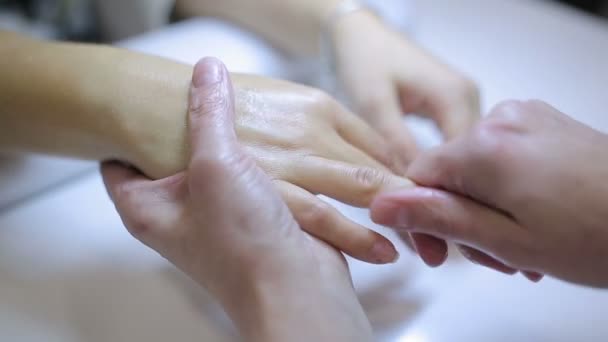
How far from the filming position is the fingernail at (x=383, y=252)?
0.46 m

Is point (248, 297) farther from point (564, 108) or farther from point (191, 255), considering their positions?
point (564, 108)

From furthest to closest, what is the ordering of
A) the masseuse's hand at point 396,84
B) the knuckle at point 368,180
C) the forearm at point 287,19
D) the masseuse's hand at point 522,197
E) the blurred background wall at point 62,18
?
the blurred background wall at point 62,18
the forearm at point 287,19
the masseuse's hand at point 396,84
the knuckle at point 368,180
the masseuse's hand at point 522,197

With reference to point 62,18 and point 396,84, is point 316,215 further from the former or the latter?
point 62,18

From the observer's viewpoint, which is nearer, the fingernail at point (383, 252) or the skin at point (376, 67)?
the fingernail at point (383, 252)

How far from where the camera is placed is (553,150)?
384mm

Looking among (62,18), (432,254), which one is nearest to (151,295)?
(432,254)

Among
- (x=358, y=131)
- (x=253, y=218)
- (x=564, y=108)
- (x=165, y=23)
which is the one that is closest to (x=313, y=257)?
(x=253, y=218)

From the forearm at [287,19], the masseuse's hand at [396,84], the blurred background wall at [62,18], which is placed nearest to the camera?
the masseuse's hand at [396,84]

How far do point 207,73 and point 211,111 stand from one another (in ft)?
0.15

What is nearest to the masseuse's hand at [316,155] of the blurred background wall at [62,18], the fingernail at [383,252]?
the fingernail at [383,252]

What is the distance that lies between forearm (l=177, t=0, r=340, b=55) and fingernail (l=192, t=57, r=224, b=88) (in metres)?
0.25

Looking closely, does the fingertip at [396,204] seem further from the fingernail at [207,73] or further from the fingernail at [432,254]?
the fingernail at [207,73]

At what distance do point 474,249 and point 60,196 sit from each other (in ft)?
1.45

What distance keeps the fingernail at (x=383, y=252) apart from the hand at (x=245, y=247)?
30 millimetres
